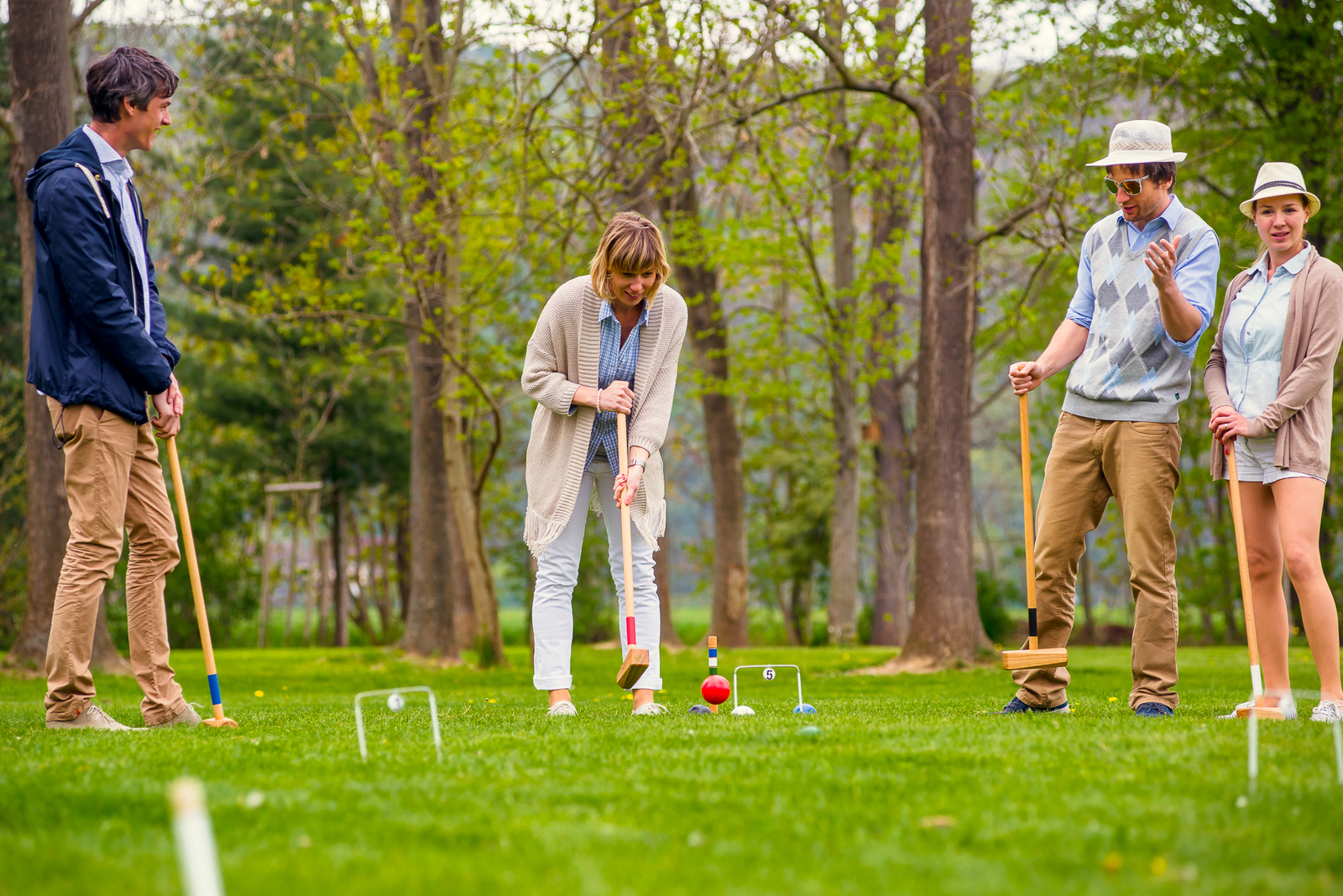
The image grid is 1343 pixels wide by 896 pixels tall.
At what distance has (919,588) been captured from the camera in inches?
373

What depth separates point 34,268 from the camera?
8430mm

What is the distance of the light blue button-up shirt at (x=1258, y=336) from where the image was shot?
14.7ft

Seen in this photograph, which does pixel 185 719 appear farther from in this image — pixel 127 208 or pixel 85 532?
pixel 127 208

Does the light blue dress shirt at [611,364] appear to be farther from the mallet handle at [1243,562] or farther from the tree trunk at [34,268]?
the tree trunk at [34,268]

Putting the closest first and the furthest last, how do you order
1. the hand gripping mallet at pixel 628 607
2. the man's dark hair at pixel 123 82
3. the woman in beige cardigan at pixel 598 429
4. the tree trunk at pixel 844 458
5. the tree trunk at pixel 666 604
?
the man's dark hair at pixel 123 82 → the hand gripping mallet at pixel 628 607 → the woman in beige cardigan at pixel 598 429 → the tree trunk at pixel 666 604 → the tree trunk at pixel 844 458

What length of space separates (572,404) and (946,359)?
5.48 metres

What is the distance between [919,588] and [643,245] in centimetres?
564

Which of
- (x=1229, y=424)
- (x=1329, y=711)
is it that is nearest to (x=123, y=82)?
(x=1229, y=424)

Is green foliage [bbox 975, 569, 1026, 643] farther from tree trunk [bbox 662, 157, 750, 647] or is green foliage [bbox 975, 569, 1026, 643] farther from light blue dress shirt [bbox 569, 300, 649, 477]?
light blue dress shirt [bbox 569, 300, 649, 477]

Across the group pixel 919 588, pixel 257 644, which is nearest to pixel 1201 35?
pixel 919 588

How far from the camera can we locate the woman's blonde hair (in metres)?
4.56

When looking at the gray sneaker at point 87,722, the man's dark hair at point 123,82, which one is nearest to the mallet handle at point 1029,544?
the gray sneaker at point 87,722

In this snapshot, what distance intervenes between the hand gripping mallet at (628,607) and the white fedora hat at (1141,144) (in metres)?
2.08

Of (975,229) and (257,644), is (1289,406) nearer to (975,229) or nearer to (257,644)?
(975,229)
